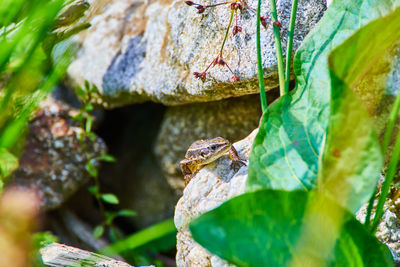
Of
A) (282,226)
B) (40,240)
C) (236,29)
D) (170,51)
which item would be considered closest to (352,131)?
(282,226)

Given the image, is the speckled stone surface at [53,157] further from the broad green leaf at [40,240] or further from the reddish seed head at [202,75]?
the reddish seed head at [202,75]

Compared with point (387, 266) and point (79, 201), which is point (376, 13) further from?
point (79, 201)

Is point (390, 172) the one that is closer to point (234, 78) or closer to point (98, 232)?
point (234, 78)

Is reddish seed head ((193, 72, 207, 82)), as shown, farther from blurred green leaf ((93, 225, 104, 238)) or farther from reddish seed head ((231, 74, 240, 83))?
blurred green leaf ((93, 225, 104, 238))

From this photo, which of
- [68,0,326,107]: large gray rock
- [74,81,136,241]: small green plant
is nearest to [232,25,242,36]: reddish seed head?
[68,0,326,107]: large gray rock

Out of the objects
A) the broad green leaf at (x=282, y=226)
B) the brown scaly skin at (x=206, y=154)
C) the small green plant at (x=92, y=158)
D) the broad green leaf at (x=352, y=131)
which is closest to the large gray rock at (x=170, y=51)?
the small green plant at (x=92, y=158)

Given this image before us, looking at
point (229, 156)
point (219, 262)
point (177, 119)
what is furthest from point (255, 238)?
point (177, 119)
